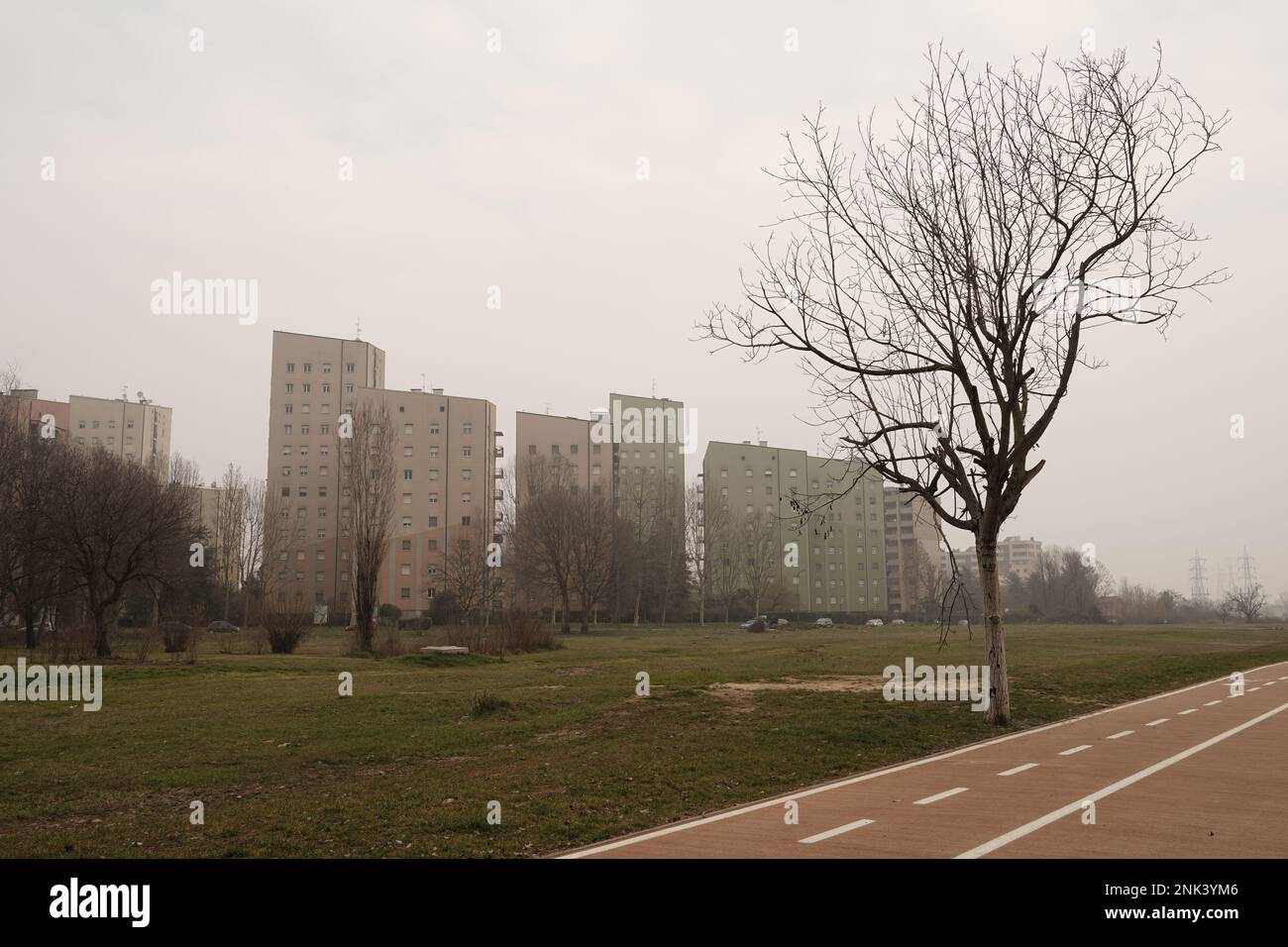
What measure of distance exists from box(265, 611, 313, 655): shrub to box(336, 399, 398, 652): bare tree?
2418 mm

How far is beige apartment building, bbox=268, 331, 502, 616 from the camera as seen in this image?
99.1m

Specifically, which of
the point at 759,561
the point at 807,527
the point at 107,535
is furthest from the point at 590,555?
the point at 807,527

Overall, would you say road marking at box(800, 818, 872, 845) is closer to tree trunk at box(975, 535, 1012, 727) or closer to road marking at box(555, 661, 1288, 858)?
road marking at box(555, 661, 1288, 858)

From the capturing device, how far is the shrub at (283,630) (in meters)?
39.1

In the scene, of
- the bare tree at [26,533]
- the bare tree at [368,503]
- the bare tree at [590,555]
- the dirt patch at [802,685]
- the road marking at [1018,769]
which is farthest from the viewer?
the bare tree at [590,555]

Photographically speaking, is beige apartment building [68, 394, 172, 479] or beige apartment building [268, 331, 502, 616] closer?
beige apartment building [268, 331, 502, 616]

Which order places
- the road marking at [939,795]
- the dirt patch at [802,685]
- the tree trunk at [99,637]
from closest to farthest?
the road marking at [939,795], the dirt patch at [802,685], the tree trunk at [99,637]

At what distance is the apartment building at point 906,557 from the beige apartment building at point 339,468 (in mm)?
62307

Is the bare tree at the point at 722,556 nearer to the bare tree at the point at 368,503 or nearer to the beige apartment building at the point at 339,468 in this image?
the beige apartment building at the point at 339,468

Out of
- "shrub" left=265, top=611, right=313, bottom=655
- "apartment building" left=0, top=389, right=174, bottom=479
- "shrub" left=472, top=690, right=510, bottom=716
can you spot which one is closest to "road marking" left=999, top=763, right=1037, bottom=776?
"shrub" left=472, top=690, right=510, bottom=716

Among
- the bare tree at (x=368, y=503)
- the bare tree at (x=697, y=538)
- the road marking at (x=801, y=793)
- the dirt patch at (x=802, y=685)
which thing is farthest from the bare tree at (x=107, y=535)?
the bare tree at (x=697, y=538)

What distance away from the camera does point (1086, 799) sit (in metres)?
9.45

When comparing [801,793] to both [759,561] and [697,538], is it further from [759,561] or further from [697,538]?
[697,538]
